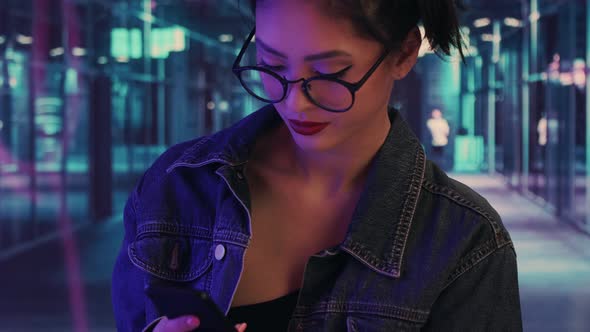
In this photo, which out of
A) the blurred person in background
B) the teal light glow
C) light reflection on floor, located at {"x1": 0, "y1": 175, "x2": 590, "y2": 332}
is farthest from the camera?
the blurred person in background

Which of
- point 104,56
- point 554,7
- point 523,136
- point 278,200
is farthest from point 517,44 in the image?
point 278,200

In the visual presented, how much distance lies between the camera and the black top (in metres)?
1.40

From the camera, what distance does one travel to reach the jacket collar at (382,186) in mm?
1340

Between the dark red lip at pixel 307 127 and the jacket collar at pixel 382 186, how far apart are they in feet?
0.43

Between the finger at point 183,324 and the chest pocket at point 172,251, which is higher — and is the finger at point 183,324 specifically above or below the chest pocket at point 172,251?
below

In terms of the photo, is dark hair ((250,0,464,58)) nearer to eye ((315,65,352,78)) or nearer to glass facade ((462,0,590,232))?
eye ((315,65,352,78))

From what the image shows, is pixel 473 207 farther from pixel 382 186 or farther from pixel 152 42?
pixel 152 42

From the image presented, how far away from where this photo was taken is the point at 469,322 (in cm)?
133

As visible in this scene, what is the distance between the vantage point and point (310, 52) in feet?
4.16

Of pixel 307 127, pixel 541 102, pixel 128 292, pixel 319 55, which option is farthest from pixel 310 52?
pixel 541 102

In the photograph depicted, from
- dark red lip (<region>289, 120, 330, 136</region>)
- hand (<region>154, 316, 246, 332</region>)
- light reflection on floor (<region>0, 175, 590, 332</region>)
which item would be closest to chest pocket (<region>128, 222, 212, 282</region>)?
hand (<region>154, 316, 246, 332</region>)

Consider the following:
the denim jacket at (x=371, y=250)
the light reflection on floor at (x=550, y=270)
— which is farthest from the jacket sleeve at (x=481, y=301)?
the light reflection on floor at (x=550, y=270)

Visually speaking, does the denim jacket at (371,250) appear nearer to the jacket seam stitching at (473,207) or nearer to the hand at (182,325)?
the jacket seam stitching at (473,207)

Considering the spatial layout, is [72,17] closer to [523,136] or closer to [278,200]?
[523,136]
